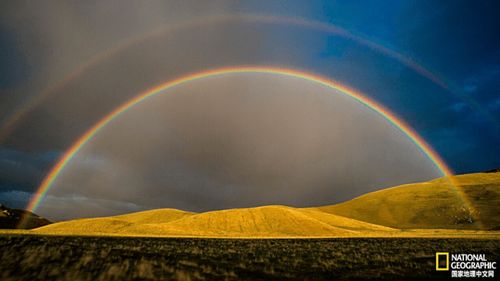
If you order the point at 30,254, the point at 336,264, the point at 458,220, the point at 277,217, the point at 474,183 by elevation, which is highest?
the point at 474,183

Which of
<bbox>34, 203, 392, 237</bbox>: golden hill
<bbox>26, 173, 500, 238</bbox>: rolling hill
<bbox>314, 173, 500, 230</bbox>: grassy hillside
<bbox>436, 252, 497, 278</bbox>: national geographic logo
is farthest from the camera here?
<bbox>314, 173, 500, 230</bbox>: grassy hillside

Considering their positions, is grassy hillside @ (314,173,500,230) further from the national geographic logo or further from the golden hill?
the national geographic logo

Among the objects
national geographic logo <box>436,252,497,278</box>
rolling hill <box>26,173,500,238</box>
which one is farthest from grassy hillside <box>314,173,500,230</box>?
national geographic logo <box>436,252,497,278</box>

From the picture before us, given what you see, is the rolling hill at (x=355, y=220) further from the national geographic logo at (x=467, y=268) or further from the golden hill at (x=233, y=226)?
the national geographic logo at (x=467, y=268)

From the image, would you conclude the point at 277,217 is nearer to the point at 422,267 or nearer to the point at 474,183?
the point at 422,267

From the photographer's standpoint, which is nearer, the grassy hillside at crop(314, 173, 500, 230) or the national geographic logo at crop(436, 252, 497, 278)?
the national geographic logo at crop(436, 252, 497, 278)

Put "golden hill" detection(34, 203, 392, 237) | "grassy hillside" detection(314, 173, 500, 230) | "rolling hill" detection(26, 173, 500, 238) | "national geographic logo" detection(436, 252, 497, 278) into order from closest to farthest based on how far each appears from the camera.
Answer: "national geographic logo" detection(436, 252, 497, 278) → "golden hill" detection(34, 203, 392, 237) → "rolling hill" detection(26, 173, 500, 238) → "grassy hillside" detection(314, 173, 500, 230)

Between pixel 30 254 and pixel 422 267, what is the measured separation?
28.3 meters

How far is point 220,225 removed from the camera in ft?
387

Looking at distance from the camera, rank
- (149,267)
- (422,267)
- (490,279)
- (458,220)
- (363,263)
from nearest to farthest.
→ 1. (490,279)
2. (149,267)
3. (422,267)
4. (363,263)
5. (458,220)

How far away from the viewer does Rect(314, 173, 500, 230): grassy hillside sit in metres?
146

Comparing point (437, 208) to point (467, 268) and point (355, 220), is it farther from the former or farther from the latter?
point (467, 268)

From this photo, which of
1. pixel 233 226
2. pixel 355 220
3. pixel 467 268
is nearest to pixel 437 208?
pixel 355 220

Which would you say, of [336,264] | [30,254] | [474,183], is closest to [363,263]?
[336,264]
